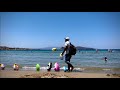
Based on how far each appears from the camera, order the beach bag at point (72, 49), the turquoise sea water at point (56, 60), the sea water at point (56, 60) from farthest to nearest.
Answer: the turquoise sea water at point (56, 60)
the sea water at point (56, 60)
the beach bag at point (72, 49)

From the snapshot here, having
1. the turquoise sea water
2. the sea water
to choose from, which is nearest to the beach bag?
the sea water

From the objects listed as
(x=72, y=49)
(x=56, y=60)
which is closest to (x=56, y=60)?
(x=56, y=60)

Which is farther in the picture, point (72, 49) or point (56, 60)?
point (56, 60)

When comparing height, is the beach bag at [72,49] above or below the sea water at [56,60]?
above

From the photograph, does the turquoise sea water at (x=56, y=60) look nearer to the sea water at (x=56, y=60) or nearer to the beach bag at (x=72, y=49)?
the sea water at (x=56, y=60)

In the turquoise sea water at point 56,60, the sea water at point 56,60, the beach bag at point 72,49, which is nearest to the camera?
the beach bag at point 72,49

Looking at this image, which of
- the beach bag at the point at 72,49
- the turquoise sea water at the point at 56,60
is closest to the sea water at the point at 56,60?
→ the turquoise sea water at the point at 56,60

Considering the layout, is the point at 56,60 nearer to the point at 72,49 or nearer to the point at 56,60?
the point at 56,60

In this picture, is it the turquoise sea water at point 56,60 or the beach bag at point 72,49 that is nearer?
the beach bag at point 72,49
